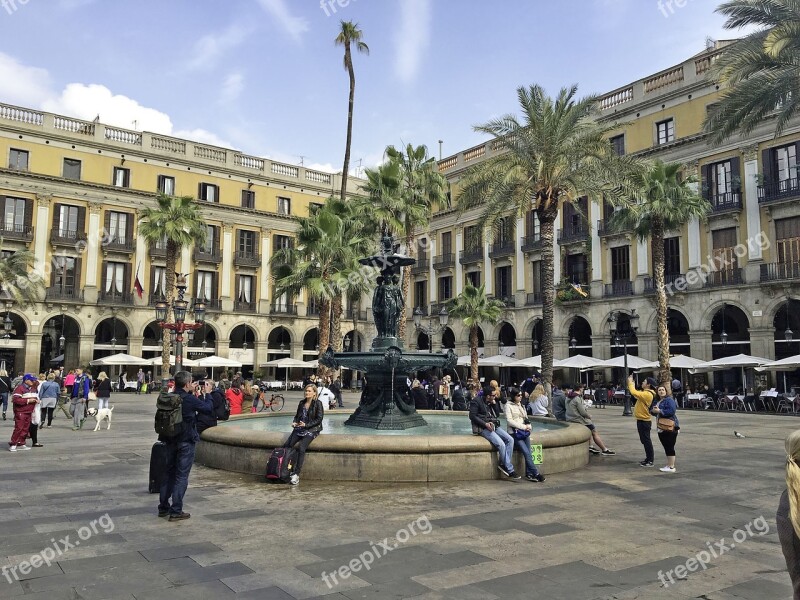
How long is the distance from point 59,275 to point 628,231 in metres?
34.7

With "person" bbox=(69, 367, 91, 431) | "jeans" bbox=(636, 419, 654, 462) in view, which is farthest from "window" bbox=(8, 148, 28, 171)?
"jeans" bbox=(636, 419, 654, 462)

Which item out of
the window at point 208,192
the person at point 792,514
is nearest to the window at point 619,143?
the window at point 208,192

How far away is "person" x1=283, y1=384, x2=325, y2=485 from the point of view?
8766 mm

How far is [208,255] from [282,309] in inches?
271

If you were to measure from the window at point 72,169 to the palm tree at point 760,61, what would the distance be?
126 feet

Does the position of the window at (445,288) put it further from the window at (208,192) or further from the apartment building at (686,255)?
the window at (208,192)

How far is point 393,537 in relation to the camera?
604 cm

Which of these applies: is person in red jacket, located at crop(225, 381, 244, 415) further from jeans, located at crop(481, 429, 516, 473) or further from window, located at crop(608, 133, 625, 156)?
window, located at crop(608, 133, 625, 156)

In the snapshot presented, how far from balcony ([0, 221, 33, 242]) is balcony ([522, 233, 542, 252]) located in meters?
31.2

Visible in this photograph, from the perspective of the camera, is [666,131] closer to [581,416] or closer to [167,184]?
[581,416]

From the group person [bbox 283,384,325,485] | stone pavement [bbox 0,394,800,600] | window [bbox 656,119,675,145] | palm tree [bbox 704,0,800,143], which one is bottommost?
stone pavement [bbox 0,394,800,600]

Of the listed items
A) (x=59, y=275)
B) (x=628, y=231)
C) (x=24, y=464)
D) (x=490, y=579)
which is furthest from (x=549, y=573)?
(x=59, y=275)

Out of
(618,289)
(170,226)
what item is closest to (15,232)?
(170,226)

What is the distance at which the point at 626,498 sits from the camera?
8.09 metres
